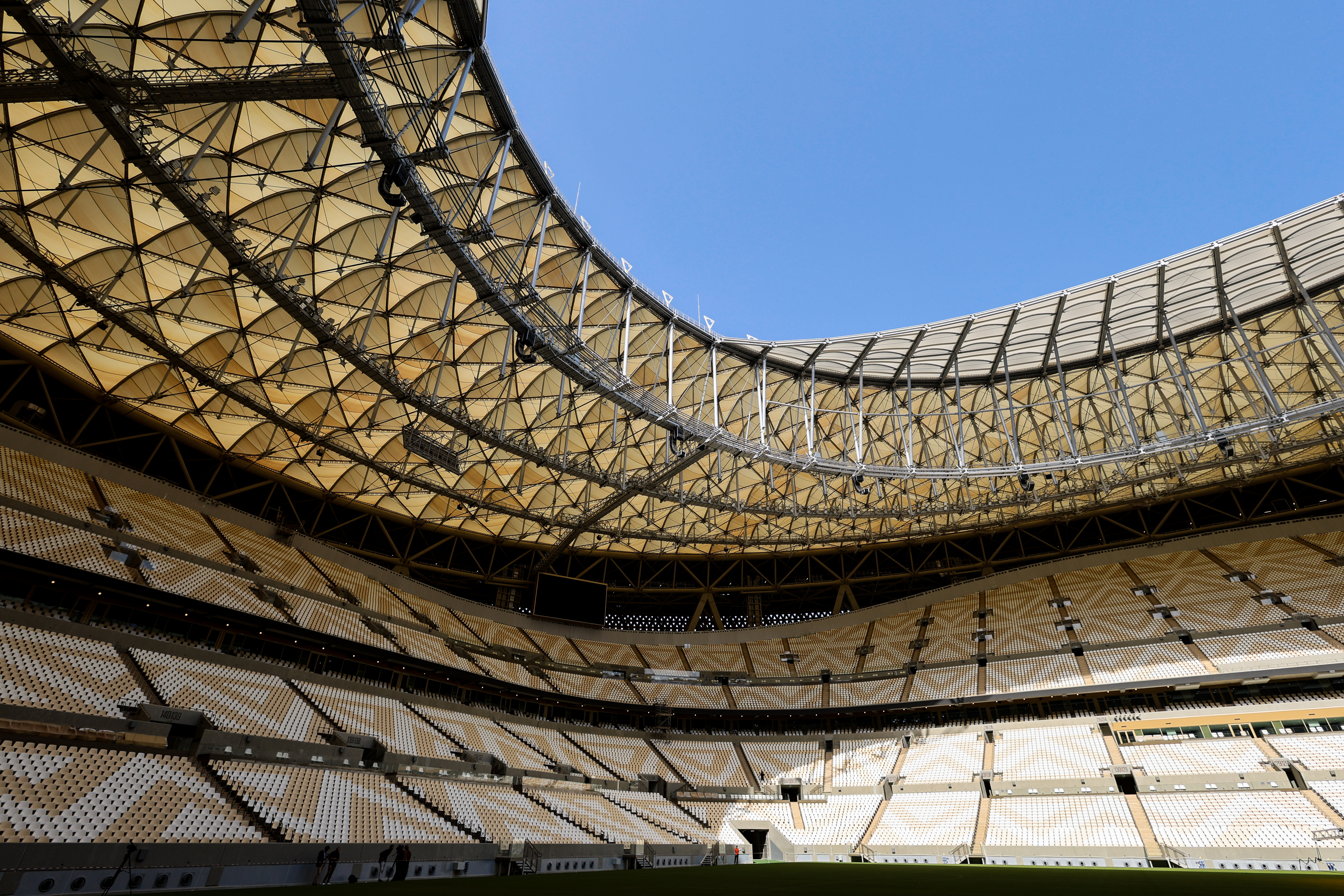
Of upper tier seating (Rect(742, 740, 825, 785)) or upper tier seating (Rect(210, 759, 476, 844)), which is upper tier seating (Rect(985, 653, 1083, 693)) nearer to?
upper tier seating (Rect(742, 740, 825, 785))

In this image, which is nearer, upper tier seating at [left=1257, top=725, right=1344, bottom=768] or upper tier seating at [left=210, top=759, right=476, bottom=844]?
upper tier seating at [left=210, top=759, right=476, bottom=844]

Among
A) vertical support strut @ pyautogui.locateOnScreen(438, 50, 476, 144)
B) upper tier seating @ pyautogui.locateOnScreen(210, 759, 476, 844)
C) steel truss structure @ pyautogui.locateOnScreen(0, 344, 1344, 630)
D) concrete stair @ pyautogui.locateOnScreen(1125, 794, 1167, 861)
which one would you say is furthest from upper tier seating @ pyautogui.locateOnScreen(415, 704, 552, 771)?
concrete stair @ pyautogui.locateOnScreen(1125, 794, 1167, 861)

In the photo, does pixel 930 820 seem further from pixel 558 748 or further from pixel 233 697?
pixel 233 697

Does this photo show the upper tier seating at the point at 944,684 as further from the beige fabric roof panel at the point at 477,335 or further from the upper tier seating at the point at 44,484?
the upper tier seating at the point at 44,484

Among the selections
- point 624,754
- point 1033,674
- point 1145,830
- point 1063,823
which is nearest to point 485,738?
point 624,754

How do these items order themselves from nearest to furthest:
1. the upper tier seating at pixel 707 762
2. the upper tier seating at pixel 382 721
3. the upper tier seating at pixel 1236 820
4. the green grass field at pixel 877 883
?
the green grass field at pixel 877 883, the upper tier seating at pixel 1236 820, the upper tier seating at pixel 382 721, the upper tier seating at pixel 707 762

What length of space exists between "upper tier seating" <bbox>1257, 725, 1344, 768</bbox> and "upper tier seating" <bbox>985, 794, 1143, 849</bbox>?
22.8 feet

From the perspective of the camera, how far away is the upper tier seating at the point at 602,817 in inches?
1114

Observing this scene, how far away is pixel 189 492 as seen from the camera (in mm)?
33750

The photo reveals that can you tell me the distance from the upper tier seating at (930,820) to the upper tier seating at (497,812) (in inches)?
567

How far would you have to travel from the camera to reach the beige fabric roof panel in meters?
17.7

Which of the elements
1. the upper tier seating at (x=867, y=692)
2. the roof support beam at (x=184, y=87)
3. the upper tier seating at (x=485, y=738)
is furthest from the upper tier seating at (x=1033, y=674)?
the roof support beam at (x=184, y=87)

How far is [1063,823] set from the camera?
28.2 meters

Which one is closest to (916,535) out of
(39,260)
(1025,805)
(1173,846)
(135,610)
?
(1025,805)
